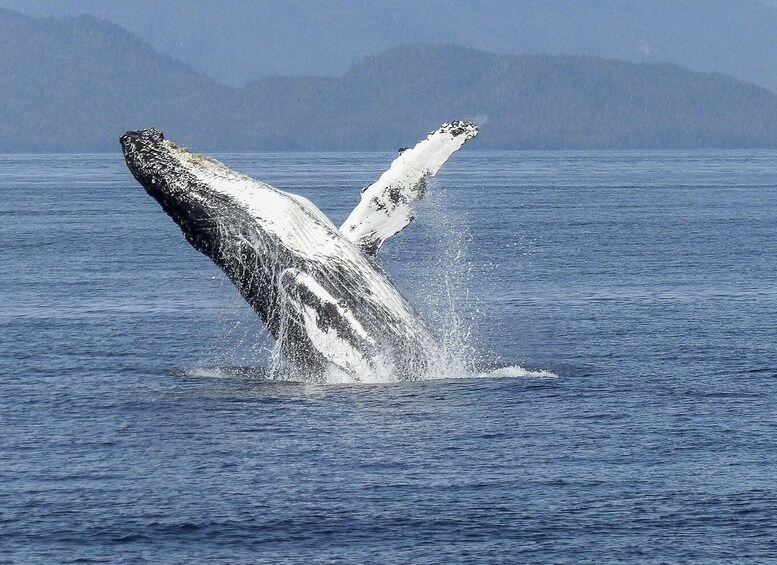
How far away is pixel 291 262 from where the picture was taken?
1487cm

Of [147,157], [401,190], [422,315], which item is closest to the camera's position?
[147,157]

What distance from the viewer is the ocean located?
428 inches

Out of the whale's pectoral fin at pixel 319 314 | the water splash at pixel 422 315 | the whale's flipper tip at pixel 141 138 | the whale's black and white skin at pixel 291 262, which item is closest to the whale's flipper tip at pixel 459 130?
the water splash at pixel 422 315

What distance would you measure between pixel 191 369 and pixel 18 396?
2.40m

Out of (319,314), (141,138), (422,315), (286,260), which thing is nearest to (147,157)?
(141,138)

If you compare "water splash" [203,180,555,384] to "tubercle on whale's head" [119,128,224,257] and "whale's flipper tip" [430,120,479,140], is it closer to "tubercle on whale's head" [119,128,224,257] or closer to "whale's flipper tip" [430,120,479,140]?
"tubercle on whale's head" [119,128,224,257]

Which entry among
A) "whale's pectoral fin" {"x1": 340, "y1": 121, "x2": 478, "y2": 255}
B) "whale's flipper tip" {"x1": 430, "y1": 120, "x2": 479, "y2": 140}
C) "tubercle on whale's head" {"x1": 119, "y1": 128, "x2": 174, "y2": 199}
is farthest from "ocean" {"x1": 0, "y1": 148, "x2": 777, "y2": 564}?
"whale's flipper tip" {"x1": 430, "y1": 120, "x2": 479, "y2": 140}

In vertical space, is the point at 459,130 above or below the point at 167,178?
above

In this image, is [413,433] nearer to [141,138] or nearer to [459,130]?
[459,130]

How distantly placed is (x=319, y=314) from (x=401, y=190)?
5.80 feet

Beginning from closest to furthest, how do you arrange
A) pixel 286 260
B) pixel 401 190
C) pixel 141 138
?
pixel 141 138
pixel 286 260
pixel 401 190

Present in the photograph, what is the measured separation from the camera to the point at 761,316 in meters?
21.9

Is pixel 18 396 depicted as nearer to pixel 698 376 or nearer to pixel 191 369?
pixel 191 369

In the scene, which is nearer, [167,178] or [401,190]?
[167,178]
